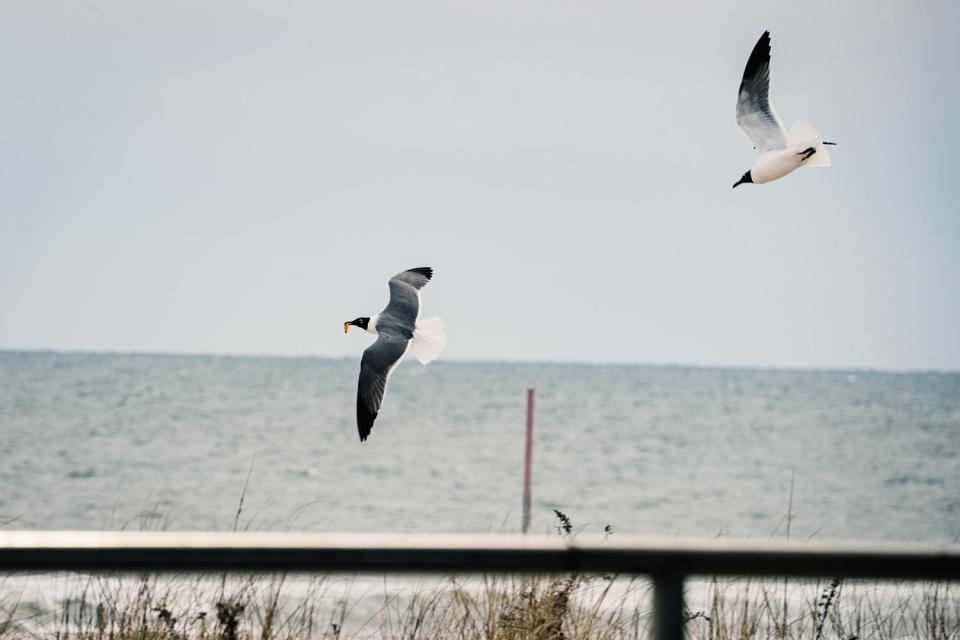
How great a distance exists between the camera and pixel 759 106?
16.2 ft

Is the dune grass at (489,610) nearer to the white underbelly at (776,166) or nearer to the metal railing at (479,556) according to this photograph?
the white underbelly at (776,166)

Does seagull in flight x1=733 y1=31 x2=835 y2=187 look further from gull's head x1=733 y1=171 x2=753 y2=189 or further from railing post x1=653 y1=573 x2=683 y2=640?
railing post x1=653 y1=573 x2=683 y2=640

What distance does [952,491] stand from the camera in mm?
27797

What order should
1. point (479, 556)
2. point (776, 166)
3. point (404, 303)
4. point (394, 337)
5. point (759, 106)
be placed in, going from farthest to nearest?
point (404, 303), point (394, 337), point (759, 106), point (776, 166), point (479, 556)

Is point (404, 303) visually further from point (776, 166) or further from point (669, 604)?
point (669, 604)

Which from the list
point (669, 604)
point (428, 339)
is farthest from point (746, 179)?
point (669, 604)

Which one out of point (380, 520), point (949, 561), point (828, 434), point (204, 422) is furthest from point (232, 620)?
point (828, 434)

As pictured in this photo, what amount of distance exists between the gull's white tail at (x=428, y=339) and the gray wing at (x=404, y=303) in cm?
5

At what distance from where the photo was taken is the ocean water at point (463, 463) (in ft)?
67.6

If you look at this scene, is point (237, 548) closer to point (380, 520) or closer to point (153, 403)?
point (380, 520)

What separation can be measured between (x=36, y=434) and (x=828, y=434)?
2820 cm

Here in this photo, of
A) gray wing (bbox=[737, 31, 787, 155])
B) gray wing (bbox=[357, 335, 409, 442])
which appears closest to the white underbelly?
gray wing (bbox=[737, 31, 787, 155])

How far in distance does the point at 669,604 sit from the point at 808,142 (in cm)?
301

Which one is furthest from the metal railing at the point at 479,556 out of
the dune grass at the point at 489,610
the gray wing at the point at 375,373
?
the gray wing at the point at 375,373
